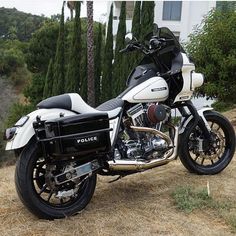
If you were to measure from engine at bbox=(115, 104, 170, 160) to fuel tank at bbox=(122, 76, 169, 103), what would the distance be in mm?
80

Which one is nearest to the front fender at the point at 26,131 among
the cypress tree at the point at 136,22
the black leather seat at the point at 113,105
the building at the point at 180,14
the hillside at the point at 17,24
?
the black leather seat at the point at 113,105

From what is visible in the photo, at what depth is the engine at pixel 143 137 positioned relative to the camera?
395 centimetres

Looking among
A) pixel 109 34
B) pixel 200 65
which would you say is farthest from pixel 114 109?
pixel 109 34

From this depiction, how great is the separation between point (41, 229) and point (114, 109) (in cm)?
115

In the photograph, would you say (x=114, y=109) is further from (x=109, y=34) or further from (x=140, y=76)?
(x=109, y=34)

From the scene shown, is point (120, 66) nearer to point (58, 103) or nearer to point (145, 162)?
point (145, 162)

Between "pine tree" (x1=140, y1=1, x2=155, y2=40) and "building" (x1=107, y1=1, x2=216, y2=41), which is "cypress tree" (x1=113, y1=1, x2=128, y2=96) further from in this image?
"building" (x1=107, y1=1, x2=216, y2=41)

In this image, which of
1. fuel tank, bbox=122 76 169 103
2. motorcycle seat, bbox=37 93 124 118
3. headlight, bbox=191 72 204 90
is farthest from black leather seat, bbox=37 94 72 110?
headlight, bbox=191 72 204 90

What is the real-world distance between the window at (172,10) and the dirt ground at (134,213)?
2211 centimetres

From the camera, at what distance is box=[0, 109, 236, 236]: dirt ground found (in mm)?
3387


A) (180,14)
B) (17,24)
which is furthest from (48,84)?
(17,24)

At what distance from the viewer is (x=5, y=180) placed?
5.12 m

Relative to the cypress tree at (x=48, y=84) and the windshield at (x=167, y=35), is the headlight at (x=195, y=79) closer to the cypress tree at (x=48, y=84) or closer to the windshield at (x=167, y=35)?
the windshield at (x=167, y=35)

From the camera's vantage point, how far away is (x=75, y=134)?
344 centimetres
